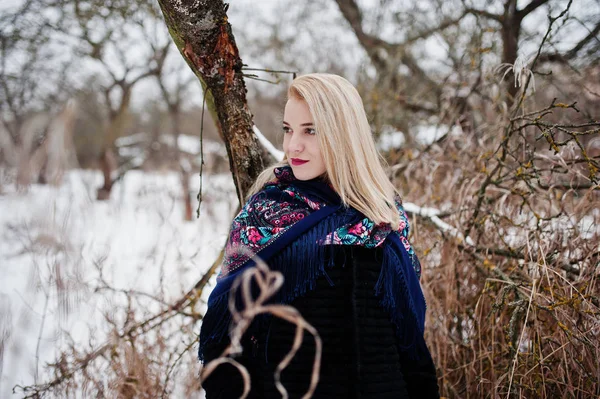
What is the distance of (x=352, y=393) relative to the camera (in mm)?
1456

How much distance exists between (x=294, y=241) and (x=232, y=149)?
581 mm

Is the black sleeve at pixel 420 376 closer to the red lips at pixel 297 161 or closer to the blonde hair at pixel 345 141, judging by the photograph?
the blonde hair at pixel 345 141

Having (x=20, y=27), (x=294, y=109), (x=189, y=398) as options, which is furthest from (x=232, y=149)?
(x=20, y=27)

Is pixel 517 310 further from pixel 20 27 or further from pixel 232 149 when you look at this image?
pixel 20 27

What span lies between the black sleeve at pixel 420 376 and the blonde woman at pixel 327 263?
Result: 1 cm

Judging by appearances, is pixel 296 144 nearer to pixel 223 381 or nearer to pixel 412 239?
pixel 223 381

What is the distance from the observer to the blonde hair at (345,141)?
4.96ft

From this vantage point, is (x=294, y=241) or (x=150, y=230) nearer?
(x=294, y=241)

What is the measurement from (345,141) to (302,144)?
0.51 feet

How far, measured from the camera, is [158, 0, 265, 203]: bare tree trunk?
1.59m

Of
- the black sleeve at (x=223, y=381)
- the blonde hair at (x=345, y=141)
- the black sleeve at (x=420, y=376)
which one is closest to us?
the black sleeve at (x=223, y=381)

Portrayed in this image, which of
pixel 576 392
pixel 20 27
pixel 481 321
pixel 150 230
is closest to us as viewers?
pixel 576 392

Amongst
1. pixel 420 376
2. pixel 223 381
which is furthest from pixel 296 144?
pixel 420 376

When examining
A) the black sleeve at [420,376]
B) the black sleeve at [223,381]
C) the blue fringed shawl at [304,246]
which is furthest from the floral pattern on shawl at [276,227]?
the black sleeve at [420,376]
